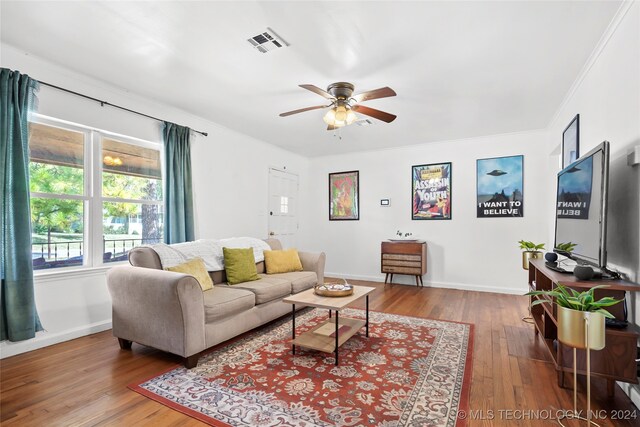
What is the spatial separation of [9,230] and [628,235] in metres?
4.66

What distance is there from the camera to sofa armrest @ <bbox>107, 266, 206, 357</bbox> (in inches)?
94.0

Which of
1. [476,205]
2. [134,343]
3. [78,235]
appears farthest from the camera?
[476,205]

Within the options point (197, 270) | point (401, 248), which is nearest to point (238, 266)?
point (197, 270)

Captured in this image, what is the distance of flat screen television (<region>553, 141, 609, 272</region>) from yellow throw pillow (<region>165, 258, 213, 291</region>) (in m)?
3.11

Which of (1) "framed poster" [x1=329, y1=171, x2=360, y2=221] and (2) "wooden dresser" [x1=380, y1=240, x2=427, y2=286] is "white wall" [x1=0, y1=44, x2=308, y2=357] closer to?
(1) "framed poster" [x1=329, y1=171, x2=360, y2=221]

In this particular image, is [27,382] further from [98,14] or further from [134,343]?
[98,14]

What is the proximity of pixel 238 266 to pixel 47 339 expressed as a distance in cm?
179

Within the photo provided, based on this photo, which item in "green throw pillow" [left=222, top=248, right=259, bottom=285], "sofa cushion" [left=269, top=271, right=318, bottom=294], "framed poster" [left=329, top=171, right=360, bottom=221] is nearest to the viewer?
"green throw pillow" [left=222, top=248, right=259, bottom=285]

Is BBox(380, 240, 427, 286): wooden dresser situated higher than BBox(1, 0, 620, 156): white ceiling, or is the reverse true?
BBox(1, 0, 620, 156): white ceiling

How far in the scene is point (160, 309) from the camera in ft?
8.13

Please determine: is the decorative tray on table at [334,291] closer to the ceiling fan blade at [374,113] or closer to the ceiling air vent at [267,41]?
the ceiling fan blade at [374,113]

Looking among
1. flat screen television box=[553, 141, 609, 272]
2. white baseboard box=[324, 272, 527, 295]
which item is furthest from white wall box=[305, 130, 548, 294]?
flat screen television box=[553, 141, 609, 272]

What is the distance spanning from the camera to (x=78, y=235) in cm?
323

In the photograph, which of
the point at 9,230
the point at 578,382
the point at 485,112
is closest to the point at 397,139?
the point at 485,112
